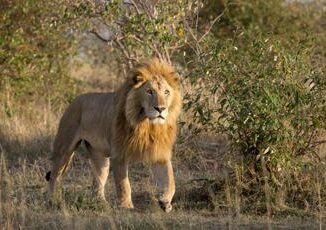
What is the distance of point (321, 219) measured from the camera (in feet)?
21.4

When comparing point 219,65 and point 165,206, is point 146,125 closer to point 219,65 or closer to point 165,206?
point 165,206

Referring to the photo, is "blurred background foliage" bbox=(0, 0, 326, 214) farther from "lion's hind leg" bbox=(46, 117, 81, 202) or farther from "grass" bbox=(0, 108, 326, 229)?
"lion's hind leg" bbox=(46, 117, 81, 202)

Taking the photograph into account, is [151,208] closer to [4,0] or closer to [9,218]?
[9,218]

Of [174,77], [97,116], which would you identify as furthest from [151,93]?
[97,116]

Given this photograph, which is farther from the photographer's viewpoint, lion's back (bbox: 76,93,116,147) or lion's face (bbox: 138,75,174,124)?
lion's back (bbox: 76,93,116,147)

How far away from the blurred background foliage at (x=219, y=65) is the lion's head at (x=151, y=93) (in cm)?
41

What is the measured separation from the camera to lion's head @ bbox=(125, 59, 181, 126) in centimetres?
719

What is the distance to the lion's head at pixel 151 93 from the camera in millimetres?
7188

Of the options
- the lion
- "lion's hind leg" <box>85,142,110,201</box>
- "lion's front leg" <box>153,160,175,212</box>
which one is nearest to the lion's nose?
the lion

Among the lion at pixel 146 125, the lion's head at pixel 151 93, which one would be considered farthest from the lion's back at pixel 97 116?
the lion's head at pixel 151 93

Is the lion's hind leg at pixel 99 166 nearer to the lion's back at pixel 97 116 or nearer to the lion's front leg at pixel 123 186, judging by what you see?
the lion's back at pixel 97 116

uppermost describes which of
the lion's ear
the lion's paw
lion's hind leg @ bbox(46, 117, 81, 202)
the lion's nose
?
the lion's ear

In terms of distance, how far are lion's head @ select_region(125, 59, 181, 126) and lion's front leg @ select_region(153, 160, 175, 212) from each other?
0.43 m

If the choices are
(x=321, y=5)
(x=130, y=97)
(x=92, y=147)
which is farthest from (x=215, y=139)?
(x=321, y=5)
